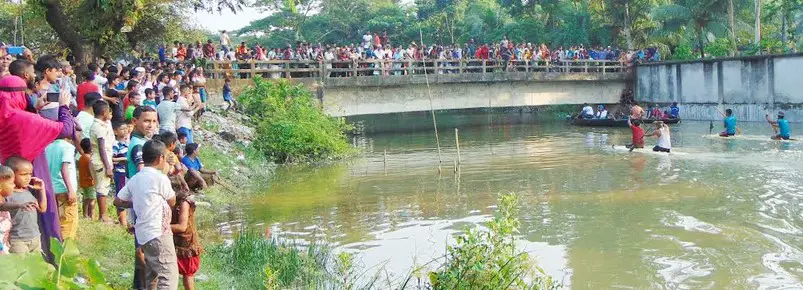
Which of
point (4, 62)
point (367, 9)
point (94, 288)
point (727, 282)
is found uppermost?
point (367, 9)

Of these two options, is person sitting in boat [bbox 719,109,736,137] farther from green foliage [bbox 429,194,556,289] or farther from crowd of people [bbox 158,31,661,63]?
green foliage [bbox 429,194,556,289]

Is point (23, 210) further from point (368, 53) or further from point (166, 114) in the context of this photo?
point (368, 53)

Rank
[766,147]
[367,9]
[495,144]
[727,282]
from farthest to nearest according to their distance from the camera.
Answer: [367,9], [495,144], [766,147], [727,282]

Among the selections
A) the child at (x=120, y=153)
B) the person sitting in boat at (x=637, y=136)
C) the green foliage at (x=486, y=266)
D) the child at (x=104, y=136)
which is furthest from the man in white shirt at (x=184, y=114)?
the person sitting in boat at (x=637, y=136)

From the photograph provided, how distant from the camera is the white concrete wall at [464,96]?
29562 mm

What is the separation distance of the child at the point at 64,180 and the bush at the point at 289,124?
1480cm

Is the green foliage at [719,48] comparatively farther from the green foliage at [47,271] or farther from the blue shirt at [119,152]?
the green foliage at [47,271]

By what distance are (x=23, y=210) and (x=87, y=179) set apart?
3.89 metres

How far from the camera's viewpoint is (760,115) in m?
32.3

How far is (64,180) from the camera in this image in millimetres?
7555

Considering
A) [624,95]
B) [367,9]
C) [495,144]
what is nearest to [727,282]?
[495,144]

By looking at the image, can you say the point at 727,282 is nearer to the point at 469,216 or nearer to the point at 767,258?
the point at 767,258

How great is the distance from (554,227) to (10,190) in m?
8.99

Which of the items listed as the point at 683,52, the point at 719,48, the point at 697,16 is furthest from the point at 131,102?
the point at 719,48
